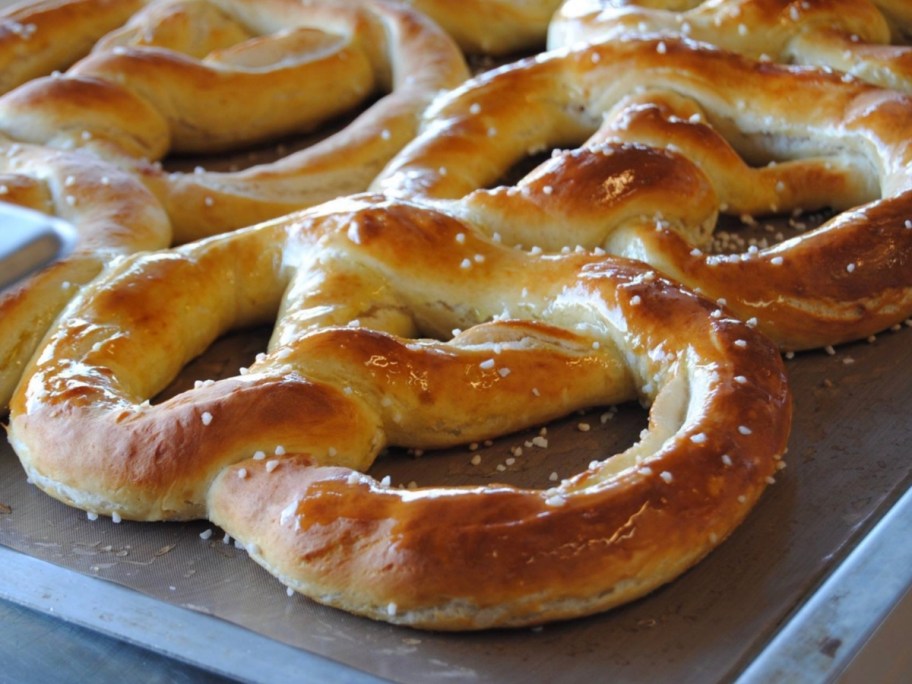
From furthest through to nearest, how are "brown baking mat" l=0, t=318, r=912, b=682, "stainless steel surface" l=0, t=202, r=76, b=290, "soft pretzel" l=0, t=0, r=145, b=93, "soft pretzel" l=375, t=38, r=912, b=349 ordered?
1. "soft pretzel" l=0, t=0, r=145, b=93
2. "soft pretzel" l=375, t=38, r=912, b=349
3. "brown baking mat" l=0, t=318, r=912, b=682
4. "stainless steel surface" l=0, t=202, r=76, b=290

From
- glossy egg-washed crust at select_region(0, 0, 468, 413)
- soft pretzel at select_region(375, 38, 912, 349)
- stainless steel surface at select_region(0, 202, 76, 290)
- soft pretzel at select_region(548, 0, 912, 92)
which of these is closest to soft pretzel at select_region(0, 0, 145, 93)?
glossy egg-washed crust at select_region(0, 0, 468, 413)

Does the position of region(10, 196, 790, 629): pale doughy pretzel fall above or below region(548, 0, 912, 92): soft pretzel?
below

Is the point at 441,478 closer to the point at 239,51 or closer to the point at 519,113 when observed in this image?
the point at 519,113

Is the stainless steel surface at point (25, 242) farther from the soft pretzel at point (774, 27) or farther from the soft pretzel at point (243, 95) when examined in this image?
the soft pretzel at point (774, 27)

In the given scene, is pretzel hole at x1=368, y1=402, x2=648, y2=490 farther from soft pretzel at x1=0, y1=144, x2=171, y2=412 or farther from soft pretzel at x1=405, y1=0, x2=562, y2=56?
soft pretzel at x1=405, y1=0, x2=562, y2=56

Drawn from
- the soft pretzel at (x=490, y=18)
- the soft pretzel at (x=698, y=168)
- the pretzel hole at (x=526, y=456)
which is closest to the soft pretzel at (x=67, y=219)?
the soft pretzel at (x=698, y=168)

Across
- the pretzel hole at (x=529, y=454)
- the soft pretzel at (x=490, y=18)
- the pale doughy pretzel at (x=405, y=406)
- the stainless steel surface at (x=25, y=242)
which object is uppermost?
the stainless steel surface at (x=25, y=242)

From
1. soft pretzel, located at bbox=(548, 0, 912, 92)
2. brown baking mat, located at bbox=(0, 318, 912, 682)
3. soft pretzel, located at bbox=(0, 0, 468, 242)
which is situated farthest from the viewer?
soft pretzel, located at bbox=(548, 0, 912, 92)

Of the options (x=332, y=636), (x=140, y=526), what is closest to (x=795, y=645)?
(x=332, y=636)
